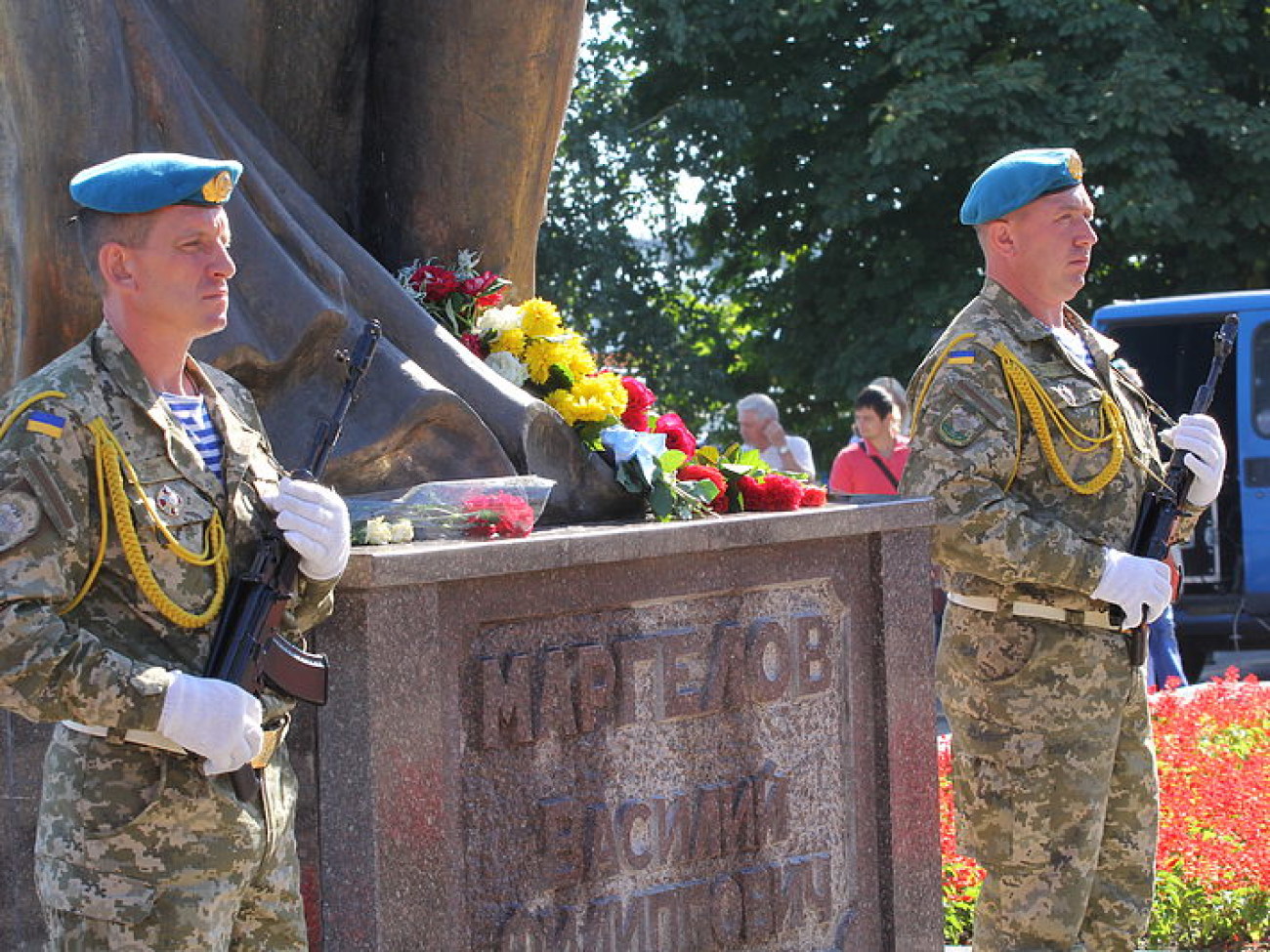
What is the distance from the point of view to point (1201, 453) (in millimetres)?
4477

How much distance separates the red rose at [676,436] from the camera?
4.41 meters

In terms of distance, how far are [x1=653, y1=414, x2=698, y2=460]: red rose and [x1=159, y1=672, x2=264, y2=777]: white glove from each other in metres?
1.61

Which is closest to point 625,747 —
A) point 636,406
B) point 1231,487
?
point 636,406

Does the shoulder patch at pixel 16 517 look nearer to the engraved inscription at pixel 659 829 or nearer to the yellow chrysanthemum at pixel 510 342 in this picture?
the engraved inscription at pixel 659 829

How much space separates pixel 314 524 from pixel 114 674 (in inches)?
15.7

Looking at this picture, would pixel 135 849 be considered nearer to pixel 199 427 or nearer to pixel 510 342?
pixel 199 427

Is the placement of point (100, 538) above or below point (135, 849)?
above

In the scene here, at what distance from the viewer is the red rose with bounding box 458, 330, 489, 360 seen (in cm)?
432

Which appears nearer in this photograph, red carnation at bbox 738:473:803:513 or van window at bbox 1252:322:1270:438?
red carnation at bbox 738:473:803:513

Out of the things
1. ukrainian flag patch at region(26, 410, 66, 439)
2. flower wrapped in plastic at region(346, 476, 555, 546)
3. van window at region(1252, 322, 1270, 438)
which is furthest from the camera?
van window at region(1252, 322, 1270, 438)

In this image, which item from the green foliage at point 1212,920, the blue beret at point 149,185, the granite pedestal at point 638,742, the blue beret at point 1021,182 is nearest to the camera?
the blue beret at point 149,185

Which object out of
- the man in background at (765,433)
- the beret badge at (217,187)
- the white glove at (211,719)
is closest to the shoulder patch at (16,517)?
the white glove at (211,719)

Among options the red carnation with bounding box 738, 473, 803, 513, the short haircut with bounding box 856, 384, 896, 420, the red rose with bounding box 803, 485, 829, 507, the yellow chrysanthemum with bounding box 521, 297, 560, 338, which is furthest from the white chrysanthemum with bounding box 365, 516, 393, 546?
the short haircut with bounding box 856, 384, 896, 420

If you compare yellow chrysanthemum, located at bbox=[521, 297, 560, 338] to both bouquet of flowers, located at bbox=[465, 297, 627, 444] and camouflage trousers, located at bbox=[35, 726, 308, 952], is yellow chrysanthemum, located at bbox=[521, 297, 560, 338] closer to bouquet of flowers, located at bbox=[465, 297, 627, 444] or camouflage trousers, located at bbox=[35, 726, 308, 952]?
bouquet of flowers, located at bbox=[465, 297, 627, 444]
